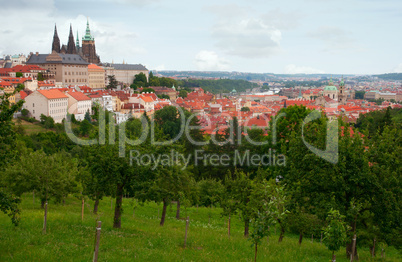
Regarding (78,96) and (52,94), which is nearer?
(52,94)

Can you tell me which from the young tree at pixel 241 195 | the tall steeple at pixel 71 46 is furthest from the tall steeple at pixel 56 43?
the young tree at pixel 241 195

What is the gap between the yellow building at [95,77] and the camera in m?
114

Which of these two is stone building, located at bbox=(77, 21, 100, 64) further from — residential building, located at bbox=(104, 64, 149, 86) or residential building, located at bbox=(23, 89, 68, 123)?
residential building, located at bbox=(23, 89, 68, 123)

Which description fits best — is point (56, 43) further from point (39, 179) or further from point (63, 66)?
point (39, 179)

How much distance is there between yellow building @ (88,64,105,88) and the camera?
114 meters

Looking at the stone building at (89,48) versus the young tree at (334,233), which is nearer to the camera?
the young tree at (334,233)

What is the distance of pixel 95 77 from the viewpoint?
382ft

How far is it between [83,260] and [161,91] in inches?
4578

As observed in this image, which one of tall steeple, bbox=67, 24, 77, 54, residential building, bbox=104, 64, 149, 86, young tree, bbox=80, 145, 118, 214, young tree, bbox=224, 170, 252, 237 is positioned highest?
tall steeple, bbox=67, 24, 77, 54

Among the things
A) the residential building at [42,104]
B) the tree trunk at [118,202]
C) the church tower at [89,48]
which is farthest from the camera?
the church tower at [89,48]

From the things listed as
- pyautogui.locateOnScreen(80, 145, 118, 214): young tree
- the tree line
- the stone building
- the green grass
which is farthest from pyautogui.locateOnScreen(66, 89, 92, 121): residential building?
the stone building

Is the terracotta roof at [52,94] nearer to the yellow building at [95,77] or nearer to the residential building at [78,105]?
the residential building at [78,105]

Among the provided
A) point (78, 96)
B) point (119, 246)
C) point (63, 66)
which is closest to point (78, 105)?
point (78, 96)

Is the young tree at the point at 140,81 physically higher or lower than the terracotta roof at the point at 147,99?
higher
